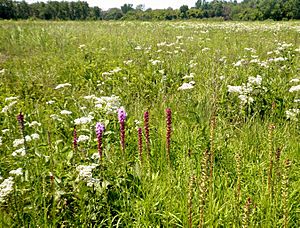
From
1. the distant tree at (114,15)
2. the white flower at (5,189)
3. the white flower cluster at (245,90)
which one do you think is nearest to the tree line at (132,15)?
the distant tree at (114,15)

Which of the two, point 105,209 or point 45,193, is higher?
point 45,193

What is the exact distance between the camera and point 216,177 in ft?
8.63

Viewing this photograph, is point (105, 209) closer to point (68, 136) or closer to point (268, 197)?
point (268, 197)

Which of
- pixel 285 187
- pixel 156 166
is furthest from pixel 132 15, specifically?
pixel 285 187

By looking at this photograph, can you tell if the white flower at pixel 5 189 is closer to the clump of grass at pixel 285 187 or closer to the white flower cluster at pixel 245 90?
the clump of grass at pixel 285 187

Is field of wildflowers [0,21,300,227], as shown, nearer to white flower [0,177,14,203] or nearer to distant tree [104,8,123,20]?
white flower [0,177,14,203]

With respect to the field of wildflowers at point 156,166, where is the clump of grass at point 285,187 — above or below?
above

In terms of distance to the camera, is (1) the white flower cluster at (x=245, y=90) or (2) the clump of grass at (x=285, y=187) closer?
(2) the clump of grass at (x=285, y=187)

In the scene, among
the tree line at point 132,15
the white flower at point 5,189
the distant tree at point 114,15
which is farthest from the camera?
Answer: the distant tree at point 114,15

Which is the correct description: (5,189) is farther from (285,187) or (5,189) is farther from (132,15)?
(132,15)

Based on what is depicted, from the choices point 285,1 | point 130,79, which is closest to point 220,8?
point 285,1

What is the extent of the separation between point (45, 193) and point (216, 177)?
145 cm

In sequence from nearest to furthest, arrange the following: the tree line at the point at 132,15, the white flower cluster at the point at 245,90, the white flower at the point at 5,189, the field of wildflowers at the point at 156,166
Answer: the white flower at the point at 5,189 < the field of wildflowers at the point at 156,166 < the white flower cluster at the point at 245,90 < the tree line at the point at 132,15

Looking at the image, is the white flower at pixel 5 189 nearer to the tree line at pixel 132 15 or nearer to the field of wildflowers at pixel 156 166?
the field of wildflowers at pixel 156 166
